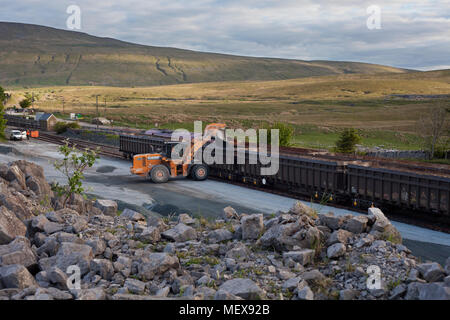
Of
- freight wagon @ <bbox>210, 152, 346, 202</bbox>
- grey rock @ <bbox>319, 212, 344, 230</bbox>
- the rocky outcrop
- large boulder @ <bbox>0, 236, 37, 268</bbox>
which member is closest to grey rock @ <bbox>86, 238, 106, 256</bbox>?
the rocky outcrop

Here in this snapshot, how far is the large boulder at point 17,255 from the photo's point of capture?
33.2ft

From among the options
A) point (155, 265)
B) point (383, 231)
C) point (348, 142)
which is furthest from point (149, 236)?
point (348, 142)

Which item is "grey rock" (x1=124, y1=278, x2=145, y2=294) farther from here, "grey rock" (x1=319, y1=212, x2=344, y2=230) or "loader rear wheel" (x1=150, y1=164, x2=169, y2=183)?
"loader rear wheel" (x1=150, y1=164, x2=169, y2=183)

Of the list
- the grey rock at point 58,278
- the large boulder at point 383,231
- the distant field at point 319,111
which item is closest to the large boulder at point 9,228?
the grey rock at point 58,278

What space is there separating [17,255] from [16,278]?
3.78 feet

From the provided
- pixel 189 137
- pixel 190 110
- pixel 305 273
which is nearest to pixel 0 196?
pixel 305 273

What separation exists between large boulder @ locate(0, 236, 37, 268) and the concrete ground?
9.42 m

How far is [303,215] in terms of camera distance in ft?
38.2

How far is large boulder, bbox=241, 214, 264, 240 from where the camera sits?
12.1m

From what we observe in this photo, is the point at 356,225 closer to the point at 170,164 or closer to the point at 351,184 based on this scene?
the point at 351,184

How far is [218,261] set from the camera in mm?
10805

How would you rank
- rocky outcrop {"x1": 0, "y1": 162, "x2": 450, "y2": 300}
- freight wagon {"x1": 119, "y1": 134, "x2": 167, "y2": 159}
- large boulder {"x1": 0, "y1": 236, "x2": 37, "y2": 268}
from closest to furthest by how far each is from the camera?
1. rocky outcrop {"x1": 0, "y1": 162, "x2": 450, "y2": 300}
2. large boulder {"x1": 0, "y1": 236, "x2": 37, "y2": 268}
3. freight wagon {"x1": 119, "y1": 134, "x2": 167, "y2": 159}

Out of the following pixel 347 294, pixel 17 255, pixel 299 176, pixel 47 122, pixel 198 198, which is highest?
pixel 47 122
